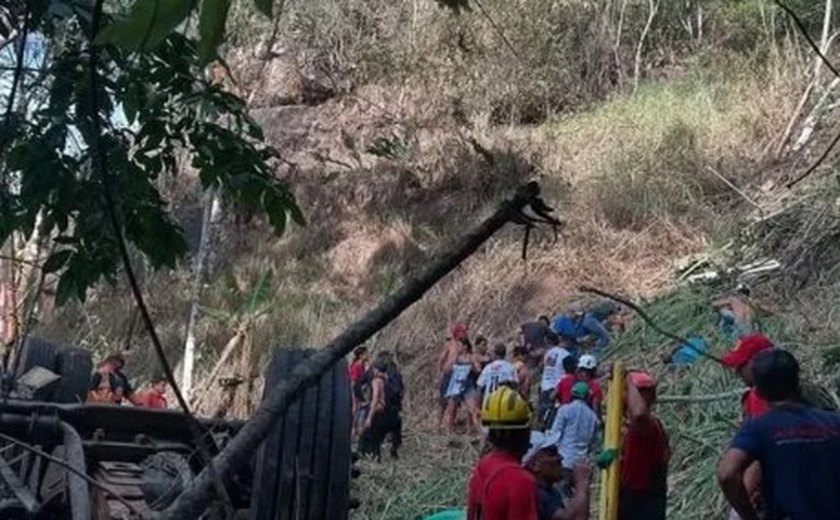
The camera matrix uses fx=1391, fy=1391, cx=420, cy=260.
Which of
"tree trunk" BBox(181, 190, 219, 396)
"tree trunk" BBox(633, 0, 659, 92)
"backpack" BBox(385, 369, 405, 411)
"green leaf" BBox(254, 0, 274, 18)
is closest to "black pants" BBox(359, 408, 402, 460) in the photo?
"backpack" BBox(385, 369, 405, 411)

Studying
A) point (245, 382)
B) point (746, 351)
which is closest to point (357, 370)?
point (245, 382)

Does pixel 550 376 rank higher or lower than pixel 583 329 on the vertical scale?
lower

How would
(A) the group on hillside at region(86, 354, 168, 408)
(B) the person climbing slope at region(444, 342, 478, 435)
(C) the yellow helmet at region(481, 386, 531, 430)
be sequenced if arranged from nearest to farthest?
(C) the yellow helmet at region(481, 386, 531, 430) < (A) the group on hillside at region(86, 354, 168, 408) < (B) the person climbing slope at region(444, 342, 478, 435)

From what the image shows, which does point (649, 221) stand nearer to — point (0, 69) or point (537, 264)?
point (537, 264)

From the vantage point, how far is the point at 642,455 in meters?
6.98

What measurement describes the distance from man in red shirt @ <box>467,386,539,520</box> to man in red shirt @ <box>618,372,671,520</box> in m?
2.05

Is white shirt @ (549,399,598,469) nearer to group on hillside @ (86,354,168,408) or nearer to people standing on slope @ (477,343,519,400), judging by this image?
people standing on slope @ (477,343,519,400)

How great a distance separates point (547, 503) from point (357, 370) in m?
10.4

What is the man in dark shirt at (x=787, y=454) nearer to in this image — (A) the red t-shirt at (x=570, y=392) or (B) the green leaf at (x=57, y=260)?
(B) the green leaf at (x=57, y=260)

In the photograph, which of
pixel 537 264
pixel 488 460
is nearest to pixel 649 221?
pixel 537 264

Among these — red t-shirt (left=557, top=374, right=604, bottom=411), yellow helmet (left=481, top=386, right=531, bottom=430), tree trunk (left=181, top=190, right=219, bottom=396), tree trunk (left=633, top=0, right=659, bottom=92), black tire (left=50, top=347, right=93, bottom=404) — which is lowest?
yellow helmet (left=481, top=386, right=531, bottom=430)

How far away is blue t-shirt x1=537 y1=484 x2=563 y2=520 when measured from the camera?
16.2ft

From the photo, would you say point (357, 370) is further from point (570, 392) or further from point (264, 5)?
point (264, 5)

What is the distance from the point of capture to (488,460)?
4.91 metres
